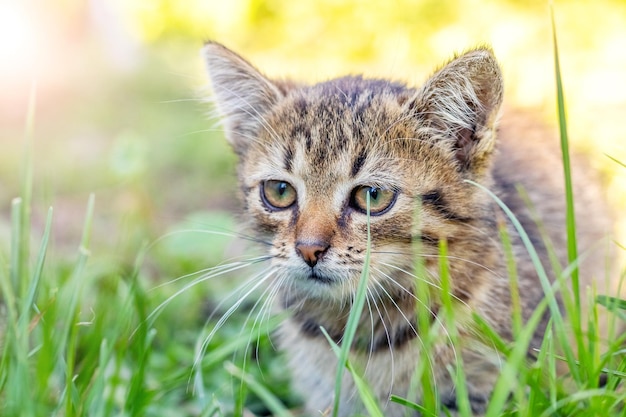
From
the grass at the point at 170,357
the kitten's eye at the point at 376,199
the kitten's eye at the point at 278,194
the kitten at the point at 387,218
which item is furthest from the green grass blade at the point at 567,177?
the kitten's eye at the point at 278,194

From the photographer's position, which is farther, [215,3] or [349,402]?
[215,3]

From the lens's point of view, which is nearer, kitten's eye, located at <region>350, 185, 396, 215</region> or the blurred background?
kitten's eye, located at <region>350, 185, 396, 215</region>

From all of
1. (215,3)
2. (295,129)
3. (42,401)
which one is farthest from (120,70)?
(42,401)

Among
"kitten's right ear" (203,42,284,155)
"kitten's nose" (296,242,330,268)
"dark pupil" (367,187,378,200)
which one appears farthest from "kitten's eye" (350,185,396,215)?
"kitten's right ear" (203,42,284,155)

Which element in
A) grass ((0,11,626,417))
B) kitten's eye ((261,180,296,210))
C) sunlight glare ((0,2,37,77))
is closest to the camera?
grass ((0,11,626,417))

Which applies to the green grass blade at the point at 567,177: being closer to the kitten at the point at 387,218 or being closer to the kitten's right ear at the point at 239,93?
the kitten at the point at 387,218

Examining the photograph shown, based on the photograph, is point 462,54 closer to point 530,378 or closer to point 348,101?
point 348,101

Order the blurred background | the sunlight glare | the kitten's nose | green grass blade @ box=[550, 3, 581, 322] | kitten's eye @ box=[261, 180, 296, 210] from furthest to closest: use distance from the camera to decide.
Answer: the sunlight glare
the blurred background
kitten's eye @ box=[261, 180, 296, 210]
the kitten's nose
green grass blade @ box=[550, 3, 581, 322]

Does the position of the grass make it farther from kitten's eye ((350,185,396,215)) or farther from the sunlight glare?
the sunlight glare
